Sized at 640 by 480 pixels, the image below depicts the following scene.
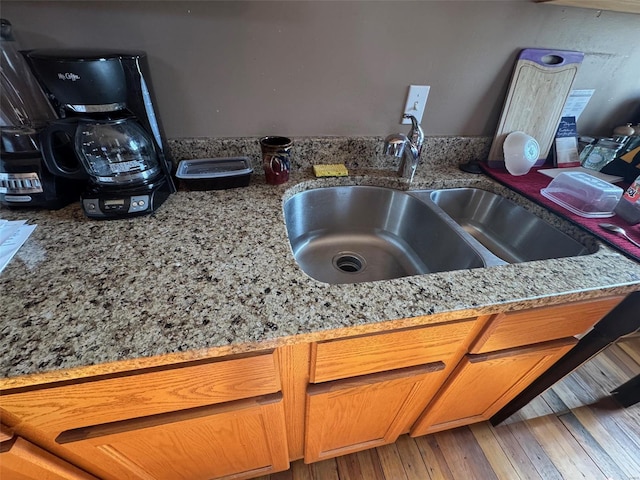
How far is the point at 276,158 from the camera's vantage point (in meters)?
0.84

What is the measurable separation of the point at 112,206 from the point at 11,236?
7.9 inches

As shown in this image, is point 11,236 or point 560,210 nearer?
point 11,236

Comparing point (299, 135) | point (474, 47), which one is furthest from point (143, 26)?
point (474, 47)

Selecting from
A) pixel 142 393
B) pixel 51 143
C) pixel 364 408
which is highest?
pixel 51 143

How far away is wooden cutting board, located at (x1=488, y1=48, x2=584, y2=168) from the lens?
0.95 m

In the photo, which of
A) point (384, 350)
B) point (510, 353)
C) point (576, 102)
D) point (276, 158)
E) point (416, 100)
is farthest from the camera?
point (576, 102)

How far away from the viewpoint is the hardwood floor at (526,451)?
104 cm

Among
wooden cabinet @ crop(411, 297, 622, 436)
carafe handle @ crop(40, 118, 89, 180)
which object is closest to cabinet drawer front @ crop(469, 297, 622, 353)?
wooden cabinet @ crop(411, 297, 622, 436)

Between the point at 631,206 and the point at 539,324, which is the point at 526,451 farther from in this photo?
the point at 631,206

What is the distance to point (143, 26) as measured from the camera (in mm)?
712

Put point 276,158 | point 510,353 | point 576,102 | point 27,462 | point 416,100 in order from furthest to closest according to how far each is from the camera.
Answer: point 576,102
point 416,100
point 276,158
point 510,353
point 27,462

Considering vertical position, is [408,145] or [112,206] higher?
[408,145]

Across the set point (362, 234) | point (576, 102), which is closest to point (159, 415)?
point (362, 234)

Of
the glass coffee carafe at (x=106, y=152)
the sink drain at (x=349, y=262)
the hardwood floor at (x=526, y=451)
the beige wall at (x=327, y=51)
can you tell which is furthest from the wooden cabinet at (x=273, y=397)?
the beige wall at (x=327, y=51)
